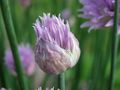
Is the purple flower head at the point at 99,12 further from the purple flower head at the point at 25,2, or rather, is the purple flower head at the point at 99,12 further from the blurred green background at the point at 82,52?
the purple flower head at the point at 25,2

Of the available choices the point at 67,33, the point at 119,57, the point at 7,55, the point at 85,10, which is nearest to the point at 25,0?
the point at 7,55

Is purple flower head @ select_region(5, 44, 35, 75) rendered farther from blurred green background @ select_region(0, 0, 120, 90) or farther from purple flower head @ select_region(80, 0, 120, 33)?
purple flower head @ select_region(80, 0, 120, 33)

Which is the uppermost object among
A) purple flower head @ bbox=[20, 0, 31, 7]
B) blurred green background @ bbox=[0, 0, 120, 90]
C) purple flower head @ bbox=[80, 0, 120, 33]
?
purple flower head @ bbox=[80, 0, 120, 33]

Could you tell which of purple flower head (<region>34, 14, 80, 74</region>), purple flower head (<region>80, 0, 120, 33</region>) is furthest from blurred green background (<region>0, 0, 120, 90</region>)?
purple flower head (<region>34, 14, 80, 74</region>)

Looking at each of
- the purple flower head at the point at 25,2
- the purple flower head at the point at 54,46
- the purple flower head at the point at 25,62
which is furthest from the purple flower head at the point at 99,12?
the purple flower head at the point at 25,2

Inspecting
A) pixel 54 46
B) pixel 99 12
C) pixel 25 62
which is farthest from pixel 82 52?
pixel 54 46

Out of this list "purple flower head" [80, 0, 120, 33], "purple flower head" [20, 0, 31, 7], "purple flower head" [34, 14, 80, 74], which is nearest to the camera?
"purple flower head" [34, 14, 80, 74]
